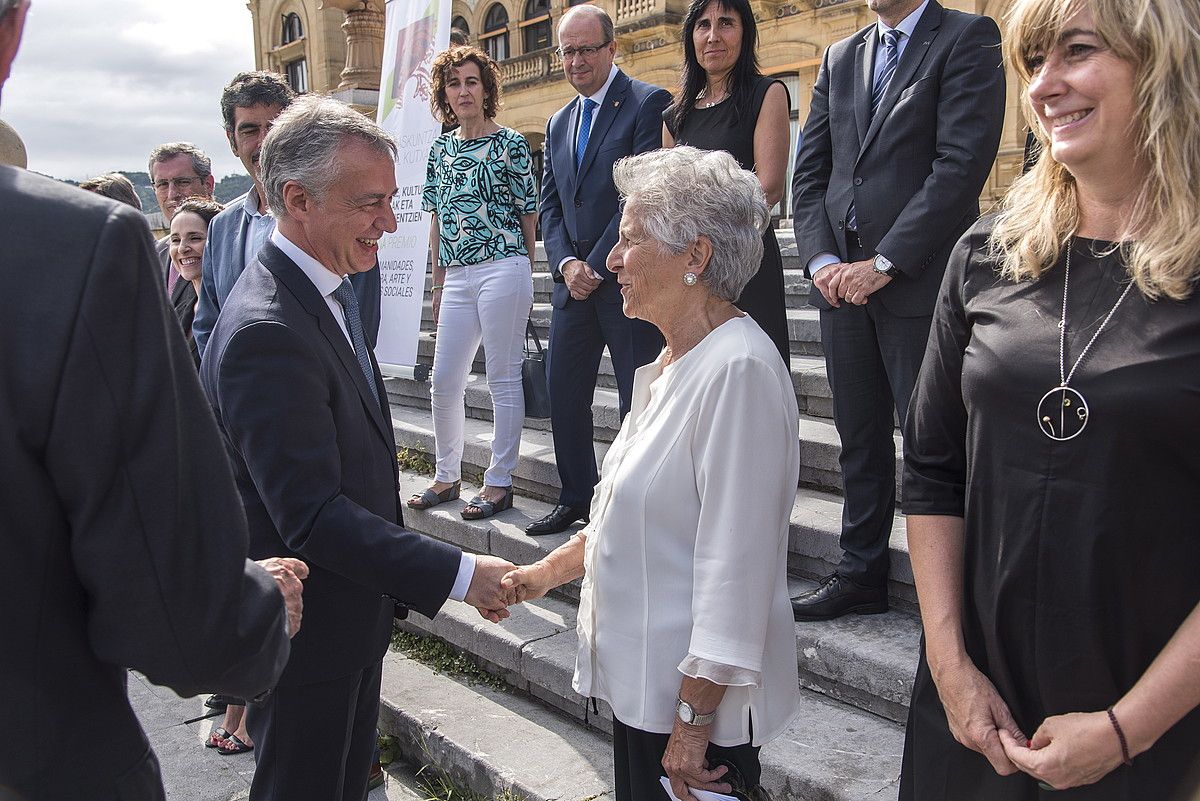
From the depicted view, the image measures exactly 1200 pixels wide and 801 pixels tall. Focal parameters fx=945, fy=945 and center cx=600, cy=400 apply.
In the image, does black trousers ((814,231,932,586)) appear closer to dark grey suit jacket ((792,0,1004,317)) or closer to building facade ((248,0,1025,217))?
dark grey suit jacket ((792,0,1004,317))

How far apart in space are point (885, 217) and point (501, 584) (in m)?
1.91

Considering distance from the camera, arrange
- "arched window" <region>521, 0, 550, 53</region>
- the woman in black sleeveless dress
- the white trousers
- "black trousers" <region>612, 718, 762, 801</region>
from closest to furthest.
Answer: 1. "black trousers" <region>612, 718, 762, 801</region>
2. the woman in black sleeveless dress
3. the white trousers
4. "arched window" <region>521, 0, 550, 53</region>

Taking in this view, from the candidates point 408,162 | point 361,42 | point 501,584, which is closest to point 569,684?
point 501,584

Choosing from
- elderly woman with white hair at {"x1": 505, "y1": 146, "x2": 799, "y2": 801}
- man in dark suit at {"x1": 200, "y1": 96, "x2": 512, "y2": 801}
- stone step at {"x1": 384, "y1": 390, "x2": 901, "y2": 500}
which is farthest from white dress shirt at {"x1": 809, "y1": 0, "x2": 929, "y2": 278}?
man in dark suit at {"x1": 200, "y1": 96, "x2": 512, "y2": 801}

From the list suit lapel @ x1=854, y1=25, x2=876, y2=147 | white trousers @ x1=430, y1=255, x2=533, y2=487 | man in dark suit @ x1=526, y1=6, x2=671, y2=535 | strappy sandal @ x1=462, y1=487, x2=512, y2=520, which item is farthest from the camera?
white trousers @ x1=430, y1=255, x2=533, y2=487

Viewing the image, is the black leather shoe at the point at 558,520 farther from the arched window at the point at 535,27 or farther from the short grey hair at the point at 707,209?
the arched window at the point at 535,27

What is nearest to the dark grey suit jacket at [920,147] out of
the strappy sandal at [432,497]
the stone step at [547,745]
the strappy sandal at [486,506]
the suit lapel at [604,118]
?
the suit lapel at [604,118]

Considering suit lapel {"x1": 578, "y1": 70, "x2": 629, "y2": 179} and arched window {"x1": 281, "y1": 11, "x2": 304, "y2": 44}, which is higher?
arched window {"x1": 281, "y1": 11, "x2": 304, "y2": 44}

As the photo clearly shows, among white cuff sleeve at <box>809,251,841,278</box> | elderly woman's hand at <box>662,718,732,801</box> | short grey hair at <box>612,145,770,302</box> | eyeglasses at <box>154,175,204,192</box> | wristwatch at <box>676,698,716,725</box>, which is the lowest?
elderly woman's hand at <box>662,718,732,801</box>

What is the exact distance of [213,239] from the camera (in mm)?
3625

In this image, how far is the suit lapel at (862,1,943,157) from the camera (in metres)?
3.21

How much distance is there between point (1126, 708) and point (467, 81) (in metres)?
4.26

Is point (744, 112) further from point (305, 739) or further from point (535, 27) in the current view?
point (535, 27)

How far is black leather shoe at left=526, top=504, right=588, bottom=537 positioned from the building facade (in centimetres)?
551
